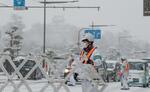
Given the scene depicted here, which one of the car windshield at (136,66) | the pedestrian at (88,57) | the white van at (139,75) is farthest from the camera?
the car windshield at (136,66)

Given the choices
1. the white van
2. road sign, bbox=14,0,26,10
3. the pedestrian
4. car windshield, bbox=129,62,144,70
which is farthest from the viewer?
road sign, bbox=14,0,26,10

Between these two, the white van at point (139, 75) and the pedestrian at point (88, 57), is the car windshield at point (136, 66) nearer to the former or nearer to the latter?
the white van at point (139, 75)

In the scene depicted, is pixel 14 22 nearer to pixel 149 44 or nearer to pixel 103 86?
pixel 149 44

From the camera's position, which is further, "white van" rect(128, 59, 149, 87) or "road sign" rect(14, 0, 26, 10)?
"road sign" rect(14, 0, 26, 10)

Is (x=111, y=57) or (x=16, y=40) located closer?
(x=16, y=40)

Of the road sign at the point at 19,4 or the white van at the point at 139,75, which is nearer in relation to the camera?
the white van at the point at 139,75

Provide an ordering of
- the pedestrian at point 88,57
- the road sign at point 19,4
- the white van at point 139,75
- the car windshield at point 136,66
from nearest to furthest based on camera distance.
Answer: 1. the pedestrian at point 88,57
2. the white van at point 139,75
3. the car windshield at point 136,66
4. the road sign at point 19,4

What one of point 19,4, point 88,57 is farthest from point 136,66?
point 88,57

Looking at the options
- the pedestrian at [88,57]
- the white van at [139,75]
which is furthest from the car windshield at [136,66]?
the pedestrian at [88,57]

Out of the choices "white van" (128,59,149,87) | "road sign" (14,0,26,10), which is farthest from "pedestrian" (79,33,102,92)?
"road sign" (14,0,26,10)

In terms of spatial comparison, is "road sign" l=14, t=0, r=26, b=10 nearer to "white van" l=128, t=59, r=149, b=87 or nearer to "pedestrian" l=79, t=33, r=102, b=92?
"white van" l=128, t=59, r=149, b=87

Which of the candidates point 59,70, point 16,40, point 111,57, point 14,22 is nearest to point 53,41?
point 111,57

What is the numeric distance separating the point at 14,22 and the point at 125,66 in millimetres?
90967

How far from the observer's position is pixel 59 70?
14195 mm
